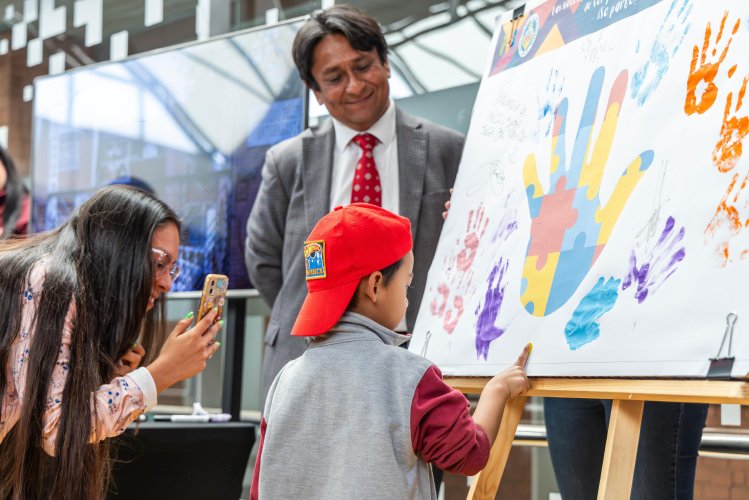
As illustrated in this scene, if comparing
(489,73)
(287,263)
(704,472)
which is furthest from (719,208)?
(704,472)

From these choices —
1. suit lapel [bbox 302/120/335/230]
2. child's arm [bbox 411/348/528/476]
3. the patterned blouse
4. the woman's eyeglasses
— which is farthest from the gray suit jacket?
child's arm [bbox 411/348/528/476]

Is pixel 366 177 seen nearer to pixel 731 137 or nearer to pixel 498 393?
pixel 498 393

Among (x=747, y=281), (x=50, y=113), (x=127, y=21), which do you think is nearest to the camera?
(x=747, y=281)

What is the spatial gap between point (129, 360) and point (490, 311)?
693 millimetres

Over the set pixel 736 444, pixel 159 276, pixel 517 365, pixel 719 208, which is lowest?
pixel 736 444

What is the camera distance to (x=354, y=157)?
2.30 metres

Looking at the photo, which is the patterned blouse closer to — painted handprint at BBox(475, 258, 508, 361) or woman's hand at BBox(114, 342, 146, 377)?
woman's hand at BBox(114, 342, 146, 377)

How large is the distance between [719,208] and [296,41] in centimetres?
133

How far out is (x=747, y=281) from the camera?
1191 millimetres

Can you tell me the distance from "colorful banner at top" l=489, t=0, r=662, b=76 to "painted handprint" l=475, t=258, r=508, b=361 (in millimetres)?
472

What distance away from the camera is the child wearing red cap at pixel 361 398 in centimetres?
135

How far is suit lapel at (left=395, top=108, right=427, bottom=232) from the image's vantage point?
87.4 inches

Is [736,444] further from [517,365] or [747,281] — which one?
[747,281]

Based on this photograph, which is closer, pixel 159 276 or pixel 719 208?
pixel 719 208
